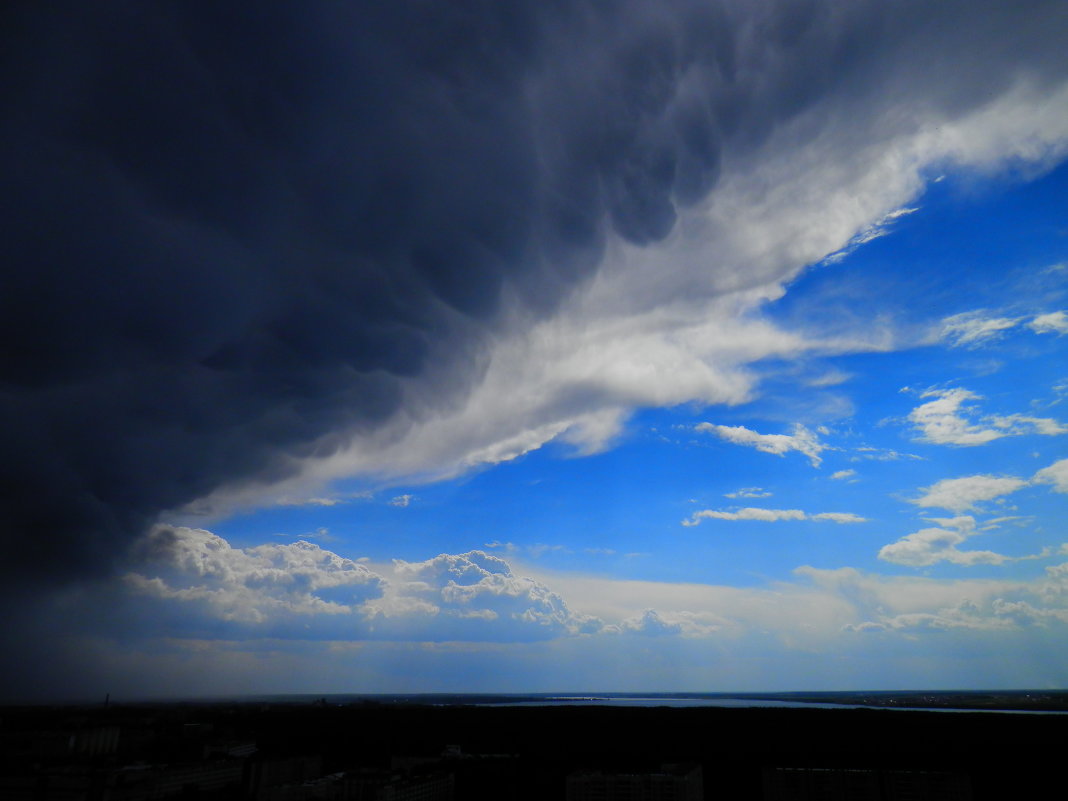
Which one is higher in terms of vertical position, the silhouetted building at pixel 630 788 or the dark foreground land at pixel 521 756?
the silhouetted building at pixel 630 788

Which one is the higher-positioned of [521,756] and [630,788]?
[630,788]

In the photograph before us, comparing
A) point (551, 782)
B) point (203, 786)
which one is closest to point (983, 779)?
point (551, 782)

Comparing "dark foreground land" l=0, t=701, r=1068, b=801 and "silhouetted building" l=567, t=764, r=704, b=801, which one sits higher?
"silhouetted building" l=567, t=764, r=704, b=801

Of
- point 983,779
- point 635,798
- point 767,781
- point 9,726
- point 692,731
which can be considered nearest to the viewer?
point 635,798

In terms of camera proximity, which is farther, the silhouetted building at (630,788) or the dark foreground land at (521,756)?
the dark foreground land at (521,756)

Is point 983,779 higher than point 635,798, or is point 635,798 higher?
point 635,798

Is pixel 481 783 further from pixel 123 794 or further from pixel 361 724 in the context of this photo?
pixel 361 724

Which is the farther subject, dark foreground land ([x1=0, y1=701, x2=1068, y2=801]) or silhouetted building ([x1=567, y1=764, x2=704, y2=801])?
dark foreground land ([x1=0, y1=701, x2=1068, y2=801])

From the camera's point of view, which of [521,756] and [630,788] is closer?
[630,788]
